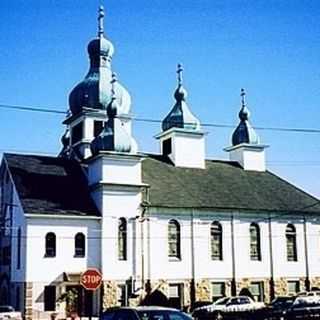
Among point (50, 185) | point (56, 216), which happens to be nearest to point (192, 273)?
point (56, 216)

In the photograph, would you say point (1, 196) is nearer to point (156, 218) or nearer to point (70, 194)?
point (70, 194)

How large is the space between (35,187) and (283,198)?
21333 mm

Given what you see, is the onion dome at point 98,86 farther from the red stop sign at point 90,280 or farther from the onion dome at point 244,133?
the red stop sign at point 90,280

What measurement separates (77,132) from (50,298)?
1763 cm

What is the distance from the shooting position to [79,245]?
43.1 m

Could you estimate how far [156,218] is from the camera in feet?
151

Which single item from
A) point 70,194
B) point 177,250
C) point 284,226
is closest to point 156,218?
point 177,250

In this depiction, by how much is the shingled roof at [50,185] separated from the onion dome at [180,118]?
10.4m

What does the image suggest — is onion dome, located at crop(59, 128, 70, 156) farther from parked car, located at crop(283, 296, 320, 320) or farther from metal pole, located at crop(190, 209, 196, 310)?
parked car, located at crop(283, 296, 320, 320)

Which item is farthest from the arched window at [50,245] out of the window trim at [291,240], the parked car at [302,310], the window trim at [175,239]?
the window trim at [291,240]

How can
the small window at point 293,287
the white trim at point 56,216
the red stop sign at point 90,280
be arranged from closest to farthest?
the red stop sign at point 90,280, the white trim at point 56,216, the small window at point 293,287

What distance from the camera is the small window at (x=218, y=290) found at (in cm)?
4728

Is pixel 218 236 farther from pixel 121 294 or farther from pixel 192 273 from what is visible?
pixel 121 294

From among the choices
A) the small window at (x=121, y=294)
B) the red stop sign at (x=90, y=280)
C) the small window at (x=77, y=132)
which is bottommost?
the small window at (x=121, y=294)
